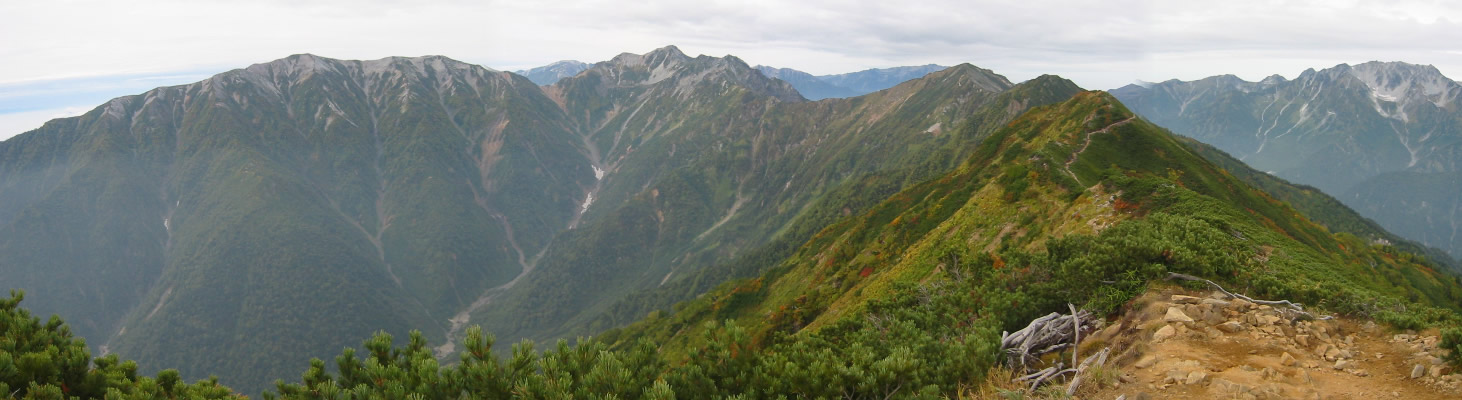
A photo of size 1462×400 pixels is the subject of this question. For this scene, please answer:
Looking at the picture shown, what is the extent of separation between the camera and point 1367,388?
1253 cm

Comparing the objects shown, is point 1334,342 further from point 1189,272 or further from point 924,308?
point 924,308

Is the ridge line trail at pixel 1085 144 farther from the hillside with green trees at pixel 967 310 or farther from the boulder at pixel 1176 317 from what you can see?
the boulder at pixel 1176 317

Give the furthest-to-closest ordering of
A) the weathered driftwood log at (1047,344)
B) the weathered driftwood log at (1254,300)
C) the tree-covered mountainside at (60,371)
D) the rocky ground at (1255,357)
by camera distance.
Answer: the weathered driftwood log at (1254,300), the weathered driftwood log at (1047,344), the tree-covered mountainside at (60,371), the rocky ground at (1255,357)

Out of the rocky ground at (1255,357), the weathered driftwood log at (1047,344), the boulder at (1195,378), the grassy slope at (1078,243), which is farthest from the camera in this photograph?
the grassy slope at (1078,243)

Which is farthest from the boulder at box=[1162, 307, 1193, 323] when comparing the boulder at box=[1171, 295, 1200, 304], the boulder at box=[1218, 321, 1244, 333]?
the boulder at box=[1171, 295, 1200, 304]

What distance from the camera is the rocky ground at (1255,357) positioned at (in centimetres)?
1244

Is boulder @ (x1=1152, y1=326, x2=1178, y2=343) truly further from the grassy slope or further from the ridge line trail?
the ridge line trail

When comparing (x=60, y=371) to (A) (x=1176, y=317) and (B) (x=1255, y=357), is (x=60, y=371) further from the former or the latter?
(B) (x=1255, y=357)

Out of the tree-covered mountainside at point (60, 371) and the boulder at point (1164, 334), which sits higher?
the tree-covered mountainside at point (60, 371)

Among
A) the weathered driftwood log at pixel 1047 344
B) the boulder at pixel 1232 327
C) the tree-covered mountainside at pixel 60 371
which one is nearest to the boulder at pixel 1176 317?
the boulder at pixel 1232 327

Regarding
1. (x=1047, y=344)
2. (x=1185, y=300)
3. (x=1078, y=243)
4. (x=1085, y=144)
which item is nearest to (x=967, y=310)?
(x=1078, y=243)

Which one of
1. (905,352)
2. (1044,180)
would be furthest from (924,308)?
(1044,180)

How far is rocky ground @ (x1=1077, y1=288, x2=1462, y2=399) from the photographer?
12438 millimetres

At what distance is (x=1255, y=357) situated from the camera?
14148 mm
